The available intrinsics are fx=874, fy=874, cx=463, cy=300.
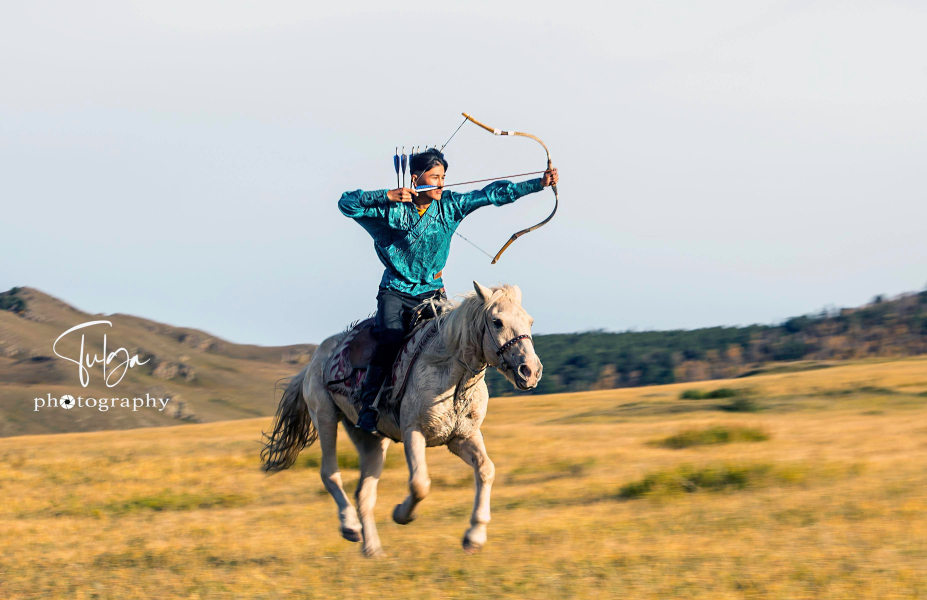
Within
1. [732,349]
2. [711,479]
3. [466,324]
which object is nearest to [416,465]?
[466,324]

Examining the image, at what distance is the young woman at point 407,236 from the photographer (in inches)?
295

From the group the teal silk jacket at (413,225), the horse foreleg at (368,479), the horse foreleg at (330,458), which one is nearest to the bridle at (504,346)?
the teal silk jacket at (413,225)

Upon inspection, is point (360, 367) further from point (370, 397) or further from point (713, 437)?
point (713, 437)

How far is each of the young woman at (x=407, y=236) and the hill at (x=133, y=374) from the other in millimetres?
29257

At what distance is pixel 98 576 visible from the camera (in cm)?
767

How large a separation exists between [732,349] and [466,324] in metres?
50.3

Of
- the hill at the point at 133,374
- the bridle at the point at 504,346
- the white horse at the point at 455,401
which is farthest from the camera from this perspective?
the hill at the point at 133,374

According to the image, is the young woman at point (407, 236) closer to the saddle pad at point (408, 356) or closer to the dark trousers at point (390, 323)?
the dark trousers at point (390, 323)

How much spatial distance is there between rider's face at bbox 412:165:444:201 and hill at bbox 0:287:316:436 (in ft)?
96.7

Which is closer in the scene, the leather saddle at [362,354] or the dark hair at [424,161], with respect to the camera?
the leather saddle at [362,354]

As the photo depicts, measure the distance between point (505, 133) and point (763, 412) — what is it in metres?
15.7

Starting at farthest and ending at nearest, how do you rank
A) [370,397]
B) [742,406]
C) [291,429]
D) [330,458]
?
[742,406]
[291,429]
[330,458]
[370,397]

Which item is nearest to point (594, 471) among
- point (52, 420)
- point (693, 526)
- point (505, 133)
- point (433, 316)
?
point (693, 526)

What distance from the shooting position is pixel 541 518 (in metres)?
9.23
